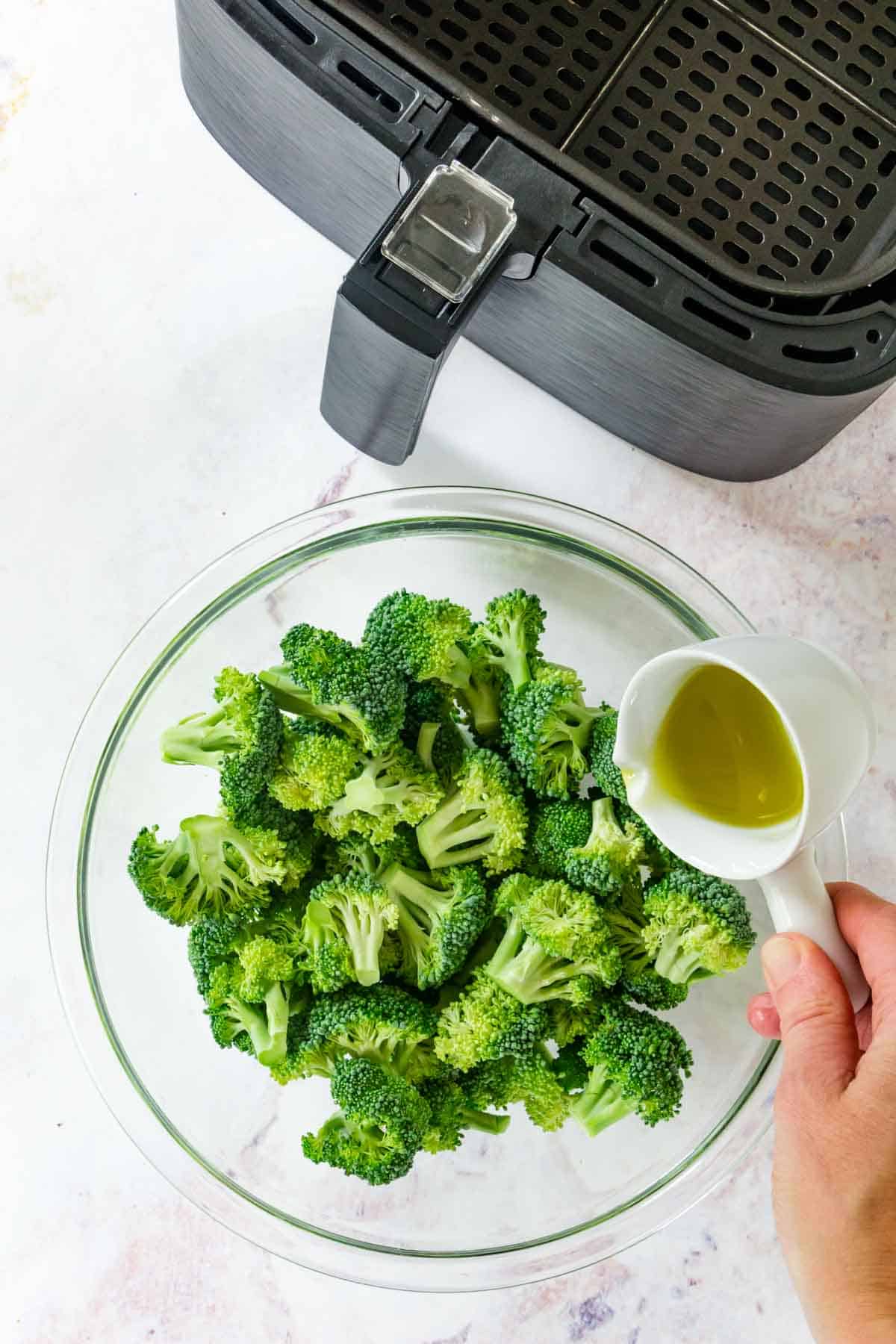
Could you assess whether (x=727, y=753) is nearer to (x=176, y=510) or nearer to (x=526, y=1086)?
(x=526, y=1086)

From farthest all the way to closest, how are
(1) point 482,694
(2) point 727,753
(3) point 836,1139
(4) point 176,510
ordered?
(4) point 176,510, (1) point 482,694, (2) point 727,753, (3) point 836,1139

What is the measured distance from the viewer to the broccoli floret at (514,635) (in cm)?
116

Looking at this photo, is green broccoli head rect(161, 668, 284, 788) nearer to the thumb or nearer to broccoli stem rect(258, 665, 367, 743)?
broccoli stem rect(258, 665, 367, 743)

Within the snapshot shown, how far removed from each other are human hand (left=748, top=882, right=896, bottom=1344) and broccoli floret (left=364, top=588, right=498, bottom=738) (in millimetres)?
375

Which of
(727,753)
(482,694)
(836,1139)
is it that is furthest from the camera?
(482,694)

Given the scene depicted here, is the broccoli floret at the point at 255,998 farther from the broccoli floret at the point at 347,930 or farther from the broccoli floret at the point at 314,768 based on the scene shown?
the broccoli floret at the point at 314,768

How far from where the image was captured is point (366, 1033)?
1139mm

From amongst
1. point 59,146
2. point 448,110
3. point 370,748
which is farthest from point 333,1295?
point 59,146

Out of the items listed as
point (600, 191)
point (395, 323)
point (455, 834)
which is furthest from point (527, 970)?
point (600, 191)

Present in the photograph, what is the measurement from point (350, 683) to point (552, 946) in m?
0.30

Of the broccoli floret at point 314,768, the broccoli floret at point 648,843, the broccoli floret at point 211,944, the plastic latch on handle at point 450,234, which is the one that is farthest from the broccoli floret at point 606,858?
the plastic latch on handle at point 450,234

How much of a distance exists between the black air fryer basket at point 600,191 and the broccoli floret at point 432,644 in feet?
0.58

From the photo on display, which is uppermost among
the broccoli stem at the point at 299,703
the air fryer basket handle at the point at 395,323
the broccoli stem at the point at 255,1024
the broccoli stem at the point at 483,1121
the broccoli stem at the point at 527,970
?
the air fryer basket handle at the point at 395,323

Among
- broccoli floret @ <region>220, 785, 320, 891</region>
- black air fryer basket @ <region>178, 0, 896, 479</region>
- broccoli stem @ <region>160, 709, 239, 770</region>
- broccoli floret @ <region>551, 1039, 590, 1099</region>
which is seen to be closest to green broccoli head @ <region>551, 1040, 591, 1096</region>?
broccoli floret @ <region>551, 1039, 590, 1099</region>
